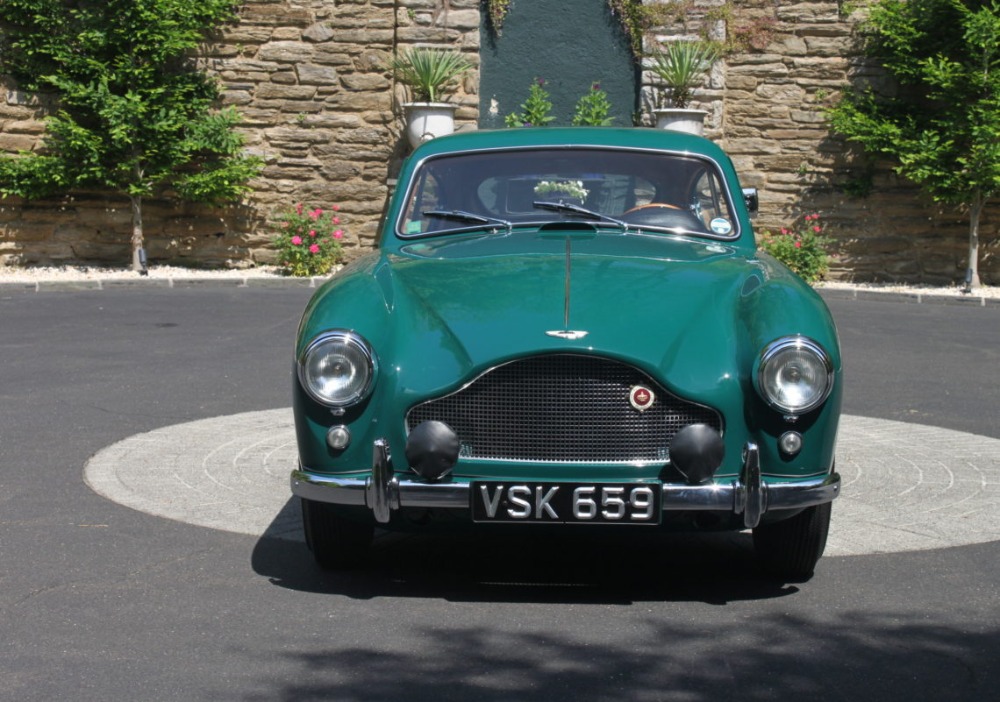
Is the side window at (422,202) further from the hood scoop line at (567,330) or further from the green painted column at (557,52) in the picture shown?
the green painted column at (557,52)

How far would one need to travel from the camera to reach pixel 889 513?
19.3 feet

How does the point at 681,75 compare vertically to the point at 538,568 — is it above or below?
above

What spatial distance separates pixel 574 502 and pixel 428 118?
13.8 m

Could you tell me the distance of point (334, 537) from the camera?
4.80 m

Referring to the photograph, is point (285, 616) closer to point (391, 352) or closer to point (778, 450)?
point (391, 352)

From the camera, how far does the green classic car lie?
14.4 ft

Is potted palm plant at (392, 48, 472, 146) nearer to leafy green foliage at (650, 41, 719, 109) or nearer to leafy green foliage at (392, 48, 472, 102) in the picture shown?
leafy green foliage at (392, 48, 472, 102)

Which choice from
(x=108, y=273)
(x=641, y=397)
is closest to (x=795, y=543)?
(x=641, y=397)

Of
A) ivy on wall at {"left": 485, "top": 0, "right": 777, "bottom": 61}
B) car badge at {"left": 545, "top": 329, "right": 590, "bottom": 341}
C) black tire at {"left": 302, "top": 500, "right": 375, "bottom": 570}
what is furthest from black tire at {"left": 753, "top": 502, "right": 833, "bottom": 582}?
ivy on wall at {"left": 485, "top": 0, "right": 777, "bottom": 61}

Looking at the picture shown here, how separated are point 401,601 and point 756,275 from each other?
5.80 ft

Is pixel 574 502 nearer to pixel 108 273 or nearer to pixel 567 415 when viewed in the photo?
pixel 567 415

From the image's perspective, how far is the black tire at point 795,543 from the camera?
187 inches

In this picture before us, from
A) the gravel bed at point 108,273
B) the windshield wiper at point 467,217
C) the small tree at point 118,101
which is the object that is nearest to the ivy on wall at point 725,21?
the small tree at point 118,101

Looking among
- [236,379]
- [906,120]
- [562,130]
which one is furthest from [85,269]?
[562,130]
